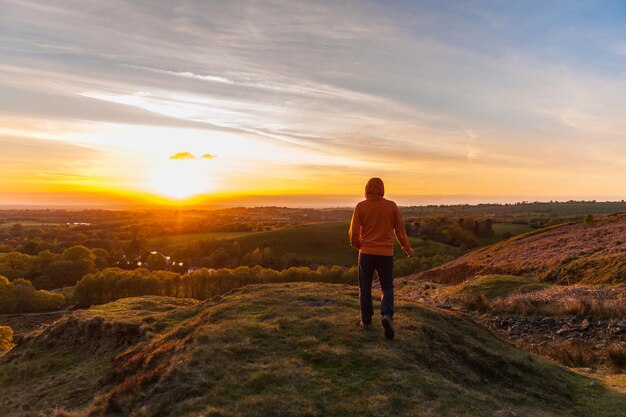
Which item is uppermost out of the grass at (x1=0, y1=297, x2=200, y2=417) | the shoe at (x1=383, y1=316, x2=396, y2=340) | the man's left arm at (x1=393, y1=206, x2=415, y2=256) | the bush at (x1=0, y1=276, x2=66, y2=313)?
the man's left arm at (x1=393, y1=206, x2=415, y2=256)

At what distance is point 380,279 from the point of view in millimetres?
11688

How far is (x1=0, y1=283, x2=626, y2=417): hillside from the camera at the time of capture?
8344 mm

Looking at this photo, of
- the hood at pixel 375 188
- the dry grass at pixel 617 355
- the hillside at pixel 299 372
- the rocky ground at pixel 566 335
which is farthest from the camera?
the rocky ground at pixel 566 335

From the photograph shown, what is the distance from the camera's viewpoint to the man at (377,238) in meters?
11.5

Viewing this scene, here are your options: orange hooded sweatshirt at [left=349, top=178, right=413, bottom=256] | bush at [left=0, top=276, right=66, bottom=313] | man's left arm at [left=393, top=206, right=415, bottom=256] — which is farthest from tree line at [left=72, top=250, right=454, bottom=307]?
man's left arm at [left=393, top=206, right=415, bottom=256]

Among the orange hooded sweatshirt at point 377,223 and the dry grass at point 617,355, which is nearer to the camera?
the orange hooded sweatshirt at point 377,223

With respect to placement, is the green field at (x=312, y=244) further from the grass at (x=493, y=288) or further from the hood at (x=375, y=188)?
the hood at (x=375, y=188)

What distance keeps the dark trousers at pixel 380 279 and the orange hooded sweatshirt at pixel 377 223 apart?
200 mm

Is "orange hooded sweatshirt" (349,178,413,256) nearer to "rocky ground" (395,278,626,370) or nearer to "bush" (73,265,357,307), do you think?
"rocky ground" (395,278,626,370)

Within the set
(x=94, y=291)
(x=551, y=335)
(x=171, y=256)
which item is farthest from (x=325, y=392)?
(x=171, y=256)

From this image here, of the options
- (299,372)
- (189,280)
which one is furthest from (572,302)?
(189,280)

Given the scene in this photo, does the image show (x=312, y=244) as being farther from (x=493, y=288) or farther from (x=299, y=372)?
(x=299, y=372)

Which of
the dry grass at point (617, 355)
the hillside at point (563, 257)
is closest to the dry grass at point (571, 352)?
the dry grass at point (617, 355)

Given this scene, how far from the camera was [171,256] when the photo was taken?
155 metres
